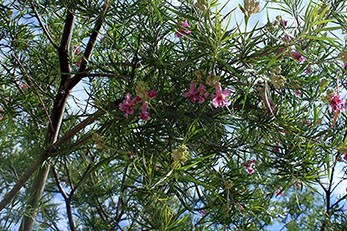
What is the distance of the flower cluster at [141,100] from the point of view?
0.80m

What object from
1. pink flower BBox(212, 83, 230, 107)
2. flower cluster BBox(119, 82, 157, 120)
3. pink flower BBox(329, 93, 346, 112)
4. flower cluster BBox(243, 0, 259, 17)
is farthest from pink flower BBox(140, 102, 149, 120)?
pink flower BBox(329, 93, 346, 112)

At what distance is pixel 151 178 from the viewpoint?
81 cm

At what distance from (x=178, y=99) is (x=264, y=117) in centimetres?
16

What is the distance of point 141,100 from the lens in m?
0.83

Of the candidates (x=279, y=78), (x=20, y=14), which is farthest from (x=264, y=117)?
(x=20, y=14)

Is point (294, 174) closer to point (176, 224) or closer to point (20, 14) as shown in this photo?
point (176, 224)

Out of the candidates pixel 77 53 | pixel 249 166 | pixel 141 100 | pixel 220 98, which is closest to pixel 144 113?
pixel 141 100

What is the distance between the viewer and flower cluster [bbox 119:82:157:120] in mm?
799

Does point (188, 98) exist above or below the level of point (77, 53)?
below

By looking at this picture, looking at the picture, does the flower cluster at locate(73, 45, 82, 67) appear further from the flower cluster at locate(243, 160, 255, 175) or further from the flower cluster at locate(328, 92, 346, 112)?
the flower cluster at locate(328, 92, 346, 112)

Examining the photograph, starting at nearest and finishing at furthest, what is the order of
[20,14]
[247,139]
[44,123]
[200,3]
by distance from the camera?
[200,3], [247,139], [20,14], [44,123]

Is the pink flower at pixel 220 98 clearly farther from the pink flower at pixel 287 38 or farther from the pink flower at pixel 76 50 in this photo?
the pink flower at pixel 76 50

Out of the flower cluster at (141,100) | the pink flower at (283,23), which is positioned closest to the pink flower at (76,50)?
the flower cluster at (141,100)

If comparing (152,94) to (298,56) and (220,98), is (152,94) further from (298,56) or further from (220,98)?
(298,56)
